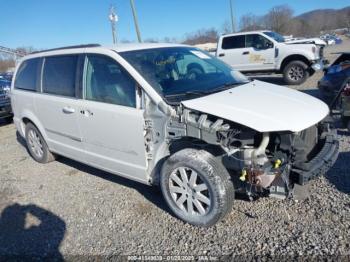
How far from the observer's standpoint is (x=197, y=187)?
2922mm

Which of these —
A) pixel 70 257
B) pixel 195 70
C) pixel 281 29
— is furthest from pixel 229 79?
pixel 281 29

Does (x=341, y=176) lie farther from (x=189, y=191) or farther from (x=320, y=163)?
(x=189, y=191)

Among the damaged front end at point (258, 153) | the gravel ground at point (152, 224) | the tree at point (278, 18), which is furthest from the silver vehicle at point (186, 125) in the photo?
the tree at point (278, 18)

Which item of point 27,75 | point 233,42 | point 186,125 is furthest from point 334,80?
point 233,42

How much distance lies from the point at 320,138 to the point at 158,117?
1.76m

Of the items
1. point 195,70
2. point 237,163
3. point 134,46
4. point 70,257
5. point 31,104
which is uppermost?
point 134,46

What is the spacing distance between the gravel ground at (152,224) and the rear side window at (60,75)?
1.36m

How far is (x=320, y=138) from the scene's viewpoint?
3.25 meters

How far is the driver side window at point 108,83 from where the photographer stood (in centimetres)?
328

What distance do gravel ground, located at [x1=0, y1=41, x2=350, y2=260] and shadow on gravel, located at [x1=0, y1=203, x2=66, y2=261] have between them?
1 cm

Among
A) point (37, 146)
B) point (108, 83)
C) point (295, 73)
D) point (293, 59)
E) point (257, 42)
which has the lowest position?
point (37, 146)

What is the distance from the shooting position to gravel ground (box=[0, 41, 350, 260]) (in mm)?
2723

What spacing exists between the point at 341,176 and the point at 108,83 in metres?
3.03

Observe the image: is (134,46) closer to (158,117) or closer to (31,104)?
→ (158,117)
